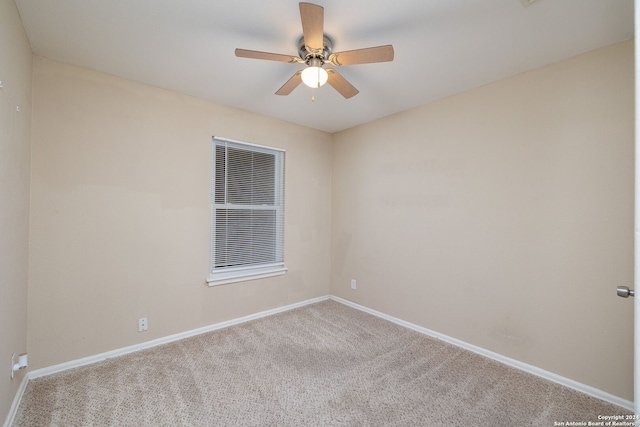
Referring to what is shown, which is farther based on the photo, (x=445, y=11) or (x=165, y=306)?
(x=165, y=306)

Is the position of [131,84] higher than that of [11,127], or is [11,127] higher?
[131,84]

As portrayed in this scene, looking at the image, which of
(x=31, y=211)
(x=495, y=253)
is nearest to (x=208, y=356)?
(x=31, y=211)

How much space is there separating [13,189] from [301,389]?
228 cm

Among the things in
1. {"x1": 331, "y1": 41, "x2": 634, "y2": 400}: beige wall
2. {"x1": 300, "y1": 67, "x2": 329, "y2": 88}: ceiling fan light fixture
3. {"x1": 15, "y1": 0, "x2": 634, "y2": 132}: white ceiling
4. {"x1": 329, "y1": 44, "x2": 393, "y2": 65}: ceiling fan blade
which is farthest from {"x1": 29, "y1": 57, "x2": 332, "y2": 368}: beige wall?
{"x1": 331, "y1": 41, "x2": 634, "y2": 400}: beige wall

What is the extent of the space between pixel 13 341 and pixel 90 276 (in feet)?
2.15

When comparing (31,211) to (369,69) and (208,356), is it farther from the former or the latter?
(369,69)

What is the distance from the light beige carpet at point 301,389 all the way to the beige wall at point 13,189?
0.40m

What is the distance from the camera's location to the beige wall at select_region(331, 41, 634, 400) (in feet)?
6.30

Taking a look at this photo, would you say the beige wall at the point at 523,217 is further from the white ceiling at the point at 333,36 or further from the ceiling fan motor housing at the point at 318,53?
the ceiling fan motor housing at the point at 318,53

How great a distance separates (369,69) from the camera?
7.54 ft

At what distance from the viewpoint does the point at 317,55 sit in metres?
1.87

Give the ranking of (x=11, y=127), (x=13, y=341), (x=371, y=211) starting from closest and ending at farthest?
(x=11, y=127) → (x=13, y=341) → (x=371, y=211)

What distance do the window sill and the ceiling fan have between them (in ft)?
6.97

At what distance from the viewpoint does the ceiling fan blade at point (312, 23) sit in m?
1.37
